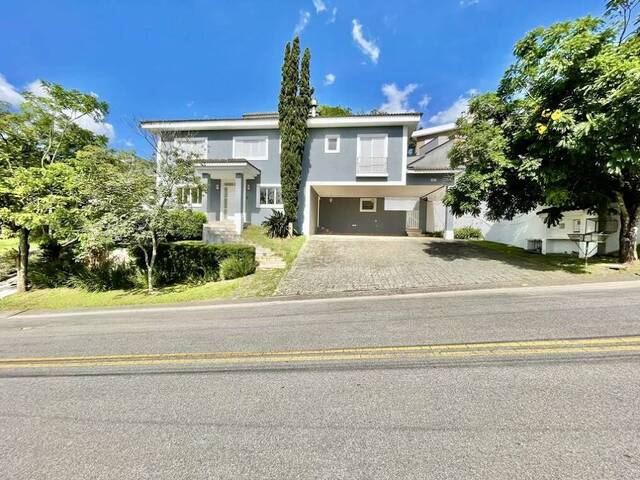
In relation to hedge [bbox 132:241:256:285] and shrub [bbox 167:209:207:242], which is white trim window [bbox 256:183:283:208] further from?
hedge [bbox 132:241:256:285]

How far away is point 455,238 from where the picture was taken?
1928 cm

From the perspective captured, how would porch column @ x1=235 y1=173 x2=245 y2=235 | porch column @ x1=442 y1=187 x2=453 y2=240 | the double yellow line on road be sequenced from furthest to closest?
porch column @ x1=442 y1=187 x2=453 y2=240
porch column @ x1=235 y1=173 x2=245 y2=235
the double yellow line on road

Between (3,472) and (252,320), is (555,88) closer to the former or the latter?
(252,320)

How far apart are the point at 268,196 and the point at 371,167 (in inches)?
262

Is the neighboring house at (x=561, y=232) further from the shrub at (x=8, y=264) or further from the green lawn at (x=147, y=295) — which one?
the shrub at (x=8, y=264)

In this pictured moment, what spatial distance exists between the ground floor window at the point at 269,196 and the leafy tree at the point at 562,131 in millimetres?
10648

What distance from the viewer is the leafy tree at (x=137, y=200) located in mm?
10047

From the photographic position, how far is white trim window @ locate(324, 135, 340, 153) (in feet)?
59.8

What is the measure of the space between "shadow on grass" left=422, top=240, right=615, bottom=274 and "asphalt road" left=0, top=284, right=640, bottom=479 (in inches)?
227

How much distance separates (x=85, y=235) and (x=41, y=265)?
20.0ft

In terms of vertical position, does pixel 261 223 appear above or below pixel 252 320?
above

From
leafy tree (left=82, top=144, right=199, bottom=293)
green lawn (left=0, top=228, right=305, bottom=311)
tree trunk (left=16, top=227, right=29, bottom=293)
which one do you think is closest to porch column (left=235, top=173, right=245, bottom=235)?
green lawn (left=0, top=228, right=305, bottom=311)

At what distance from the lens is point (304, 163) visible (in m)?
18.4

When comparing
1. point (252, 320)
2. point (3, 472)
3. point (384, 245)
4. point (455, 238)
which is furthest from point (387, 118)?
point (3, 472)
